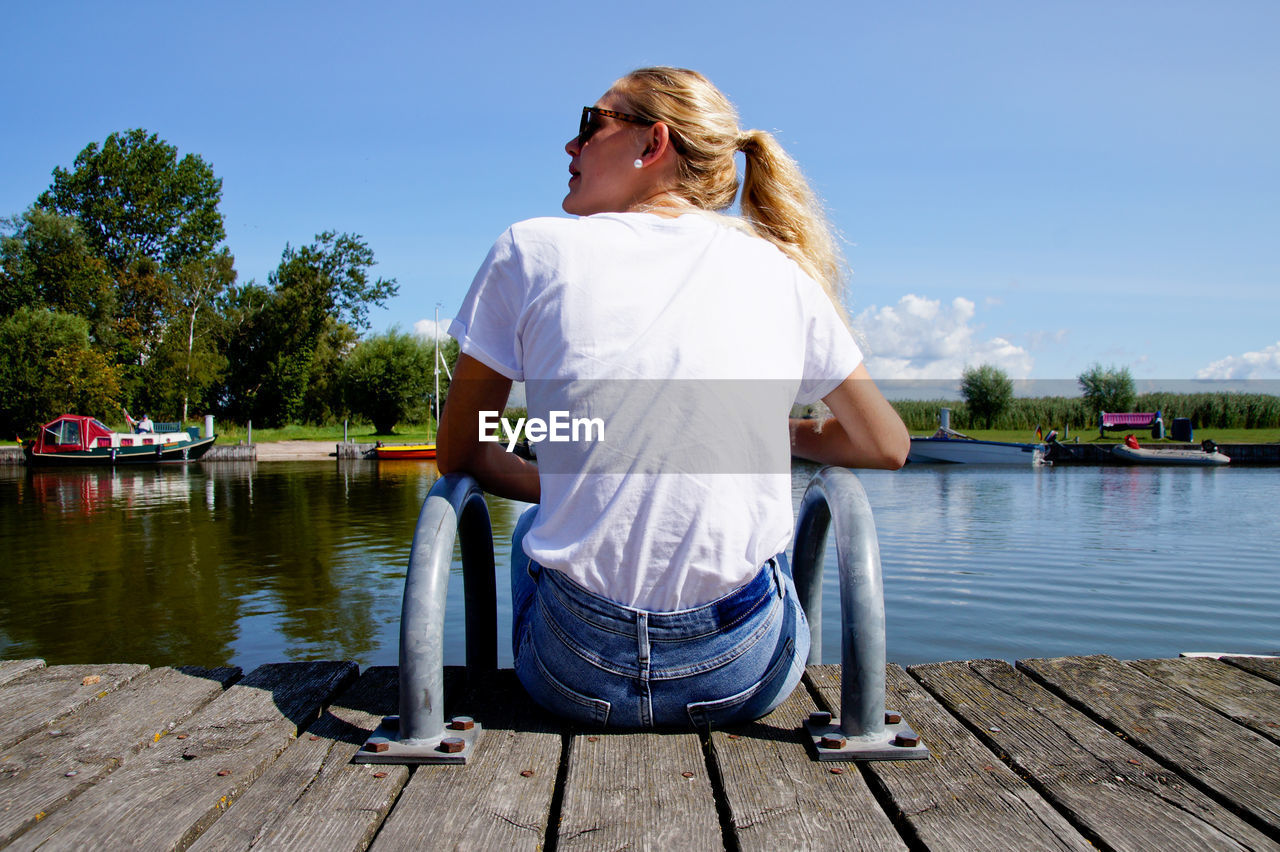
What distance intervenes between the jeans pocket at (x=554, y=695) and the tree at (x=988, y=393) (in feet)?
170

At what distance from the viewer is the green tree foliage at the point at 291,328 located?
153ft

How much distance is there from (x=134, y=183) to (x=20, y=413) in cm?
1845

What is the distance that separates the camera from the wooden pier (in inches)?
51.0

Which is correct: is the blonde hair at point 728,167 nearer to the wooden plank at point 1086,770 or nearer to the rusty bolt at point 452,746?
the wooden plank at point 1086,770

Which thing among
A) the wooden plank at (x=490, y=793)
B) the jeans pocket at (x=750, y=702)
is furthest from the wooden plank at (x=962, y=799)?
the wooden plank at (x=490, y=793)

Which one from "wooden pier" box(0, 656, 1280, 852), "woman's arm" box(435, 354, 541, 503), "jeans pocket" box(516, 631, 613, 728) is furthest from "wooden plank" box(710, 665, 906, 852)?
"woman's arm" box(435, 354, 541, 503)

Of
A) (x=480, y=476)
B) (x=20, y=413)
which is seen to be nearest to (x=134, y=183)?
(x=20, y=413)

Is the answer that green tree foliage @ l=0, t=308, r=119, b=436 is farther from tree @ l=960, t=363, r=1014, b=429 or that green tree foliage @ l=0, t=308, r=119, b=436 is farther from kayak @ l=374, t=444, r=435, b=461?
tree @ l=960, t=363, r=1014, b=429

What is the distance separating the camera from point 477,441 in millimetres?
1784

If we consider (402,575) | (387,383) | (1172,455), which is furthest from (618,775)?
(387,383)

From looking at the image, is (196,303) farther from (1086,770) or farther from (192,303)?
(1086,770)

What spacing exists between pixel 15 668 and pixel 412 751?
1.24 meters

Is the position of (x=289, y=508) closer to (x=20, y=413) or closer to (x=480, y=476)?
(x=480, y=476)

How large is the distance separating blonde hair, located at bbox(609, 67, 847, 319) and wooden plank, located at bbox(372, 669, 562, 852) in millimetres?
1049
